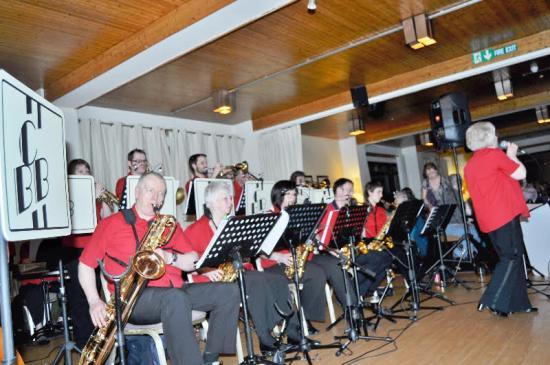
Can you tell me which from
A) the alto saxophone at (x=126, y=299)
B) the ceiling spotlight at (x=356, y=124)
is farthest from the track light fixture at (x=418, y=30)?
the ceiling spotlight at (x=356, y=124)

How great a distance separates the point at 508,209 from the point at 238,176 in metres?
4.21

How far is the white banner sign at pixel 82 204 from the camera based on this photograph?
3.52 meters

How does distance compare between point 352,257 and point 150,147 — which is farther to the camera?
point 150,147

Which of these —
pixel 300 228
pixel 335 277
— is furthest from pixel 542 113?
pixel 300 228

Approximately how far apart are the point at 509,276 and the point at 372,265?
139 cm

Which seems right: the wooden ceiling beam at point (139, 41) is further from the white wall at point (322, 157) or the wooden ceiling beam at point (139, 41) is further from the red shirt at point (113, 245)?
the white wall at point (322, 157)

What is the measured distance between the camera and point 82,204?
11.8ft

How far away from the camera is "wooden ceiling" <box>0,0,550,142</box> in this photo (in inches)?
176

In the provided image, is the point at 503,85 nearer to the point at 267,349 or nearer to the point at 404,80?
the point at 404,80

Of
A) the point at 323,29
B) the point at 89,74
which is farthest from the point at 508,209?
the point at 89,74

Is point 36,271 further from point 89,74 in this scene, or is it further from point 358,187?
point 358,187

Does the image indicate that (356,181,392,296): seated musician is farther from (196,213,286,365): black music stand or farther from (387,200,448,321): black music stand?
(196,213,286,365): black music stand

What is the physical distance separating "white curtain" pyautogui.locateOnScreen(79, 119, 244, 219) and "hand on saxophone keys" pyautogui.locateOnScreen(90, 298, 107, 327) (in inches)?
195

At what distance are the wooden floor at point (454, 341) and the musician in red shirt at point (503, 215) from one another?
163 mm
